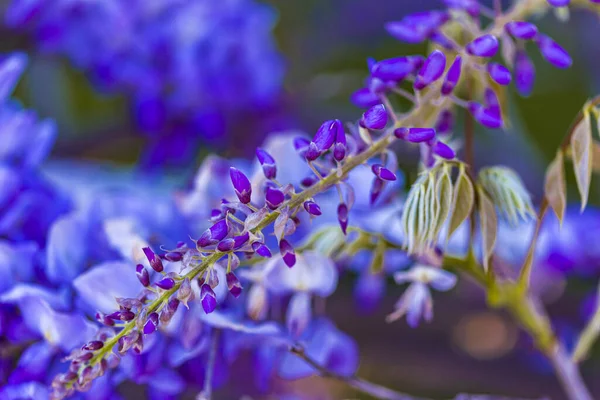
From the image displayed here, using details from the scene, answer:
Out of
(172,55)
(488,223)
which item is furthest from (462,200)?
(172,55)

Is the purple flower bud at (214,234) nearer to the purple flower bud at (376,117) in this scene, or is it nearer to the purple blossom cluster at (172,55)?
the purple flower bud at (376,117)

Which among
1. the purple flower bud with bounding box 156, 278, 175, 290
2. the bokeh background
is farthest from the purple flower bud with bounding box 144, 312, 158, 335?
the bokeh background

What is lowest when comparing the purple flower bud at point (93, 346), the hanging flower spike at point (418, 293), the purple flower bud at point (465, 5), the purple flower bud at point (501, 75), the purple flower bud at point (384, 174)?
the hanging flower spike at point (418, 293)

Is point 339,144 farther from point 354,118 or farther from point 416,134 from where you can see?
point 354,118

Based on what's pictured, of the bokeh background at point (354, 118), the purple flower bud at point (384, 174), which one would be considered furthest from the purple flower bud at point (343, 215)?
the bokeh background at point (354, 118)

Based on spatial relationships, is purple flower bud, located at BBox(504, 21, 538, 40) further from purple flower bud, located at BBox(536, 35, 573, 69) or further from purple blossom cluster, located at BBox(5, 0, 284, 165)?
purple blossom cluster, located at BBox(5, 0, 284, 165)

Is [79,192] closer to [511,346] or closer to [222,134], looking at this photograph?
[222,134]

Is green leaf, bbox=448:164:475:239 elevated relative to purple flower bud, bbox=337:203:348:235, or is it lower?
lower
